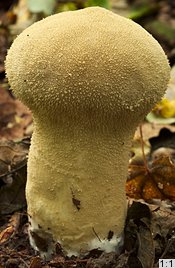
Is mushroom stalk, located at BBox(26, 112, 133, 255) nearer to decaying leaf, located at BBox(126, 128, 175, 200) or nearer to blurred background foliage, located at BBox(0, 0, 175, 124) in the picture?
decaying leaf, located at BBox(126, 128, 175, 200)

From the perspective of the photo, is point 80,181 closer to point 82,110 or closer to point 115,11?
point 82,110

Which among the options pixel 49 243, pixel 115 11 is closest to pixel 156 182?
pixel 49 243

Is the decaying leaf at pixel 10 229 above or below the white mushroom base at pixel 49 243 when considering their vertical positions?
below

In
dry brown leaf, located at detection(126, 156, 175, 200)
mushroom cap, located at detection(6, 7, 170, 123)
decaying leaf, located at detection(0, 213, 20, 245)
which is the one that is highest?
mushroom cap, located at detection(6, 7, 170, 123)

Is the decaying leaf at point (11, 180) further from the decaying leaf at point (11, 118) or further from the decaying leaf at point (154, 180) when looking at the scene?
the decaying leaf at point (11, 118)

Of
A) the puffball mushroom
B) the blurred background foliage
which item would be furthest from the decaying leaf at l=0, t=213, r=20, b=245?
the blurred background foliage

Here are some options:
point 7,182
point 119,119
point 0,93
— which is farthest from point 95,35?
point 0,93

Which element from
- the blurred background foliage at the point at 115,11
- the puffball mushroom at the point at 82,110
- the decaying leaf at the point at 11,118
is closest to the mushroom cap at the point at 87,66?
the puffball mushroom at the point at 82,110

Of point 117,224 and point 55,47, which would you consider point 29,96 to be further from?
point 117,224
